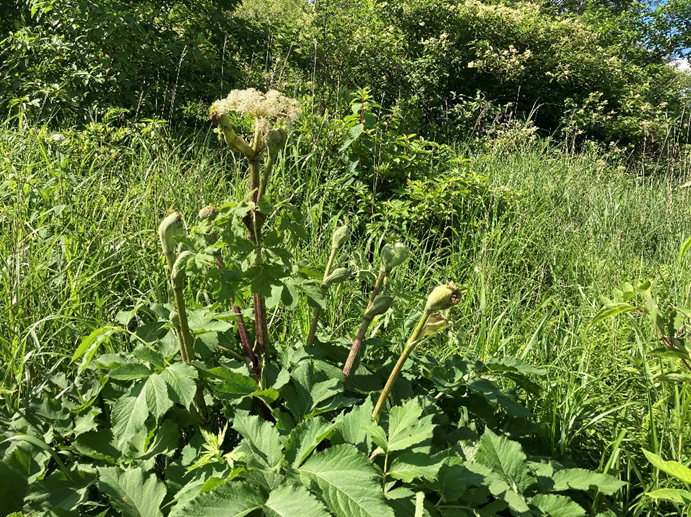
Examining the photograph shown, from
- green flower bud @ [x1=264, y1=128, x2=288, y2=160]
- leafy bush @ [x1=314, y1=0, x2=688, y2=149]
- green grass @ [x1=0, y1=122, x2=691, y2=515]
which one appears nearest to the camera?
green flower bud @ [x1=264, y1=128, x2=288, y2=160]

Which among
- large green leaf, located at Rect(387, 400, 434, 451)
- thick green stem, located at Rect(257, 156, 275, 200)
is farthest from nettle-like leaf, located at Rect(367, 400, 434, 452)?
thick green stem, located at Rect(257, 156, 275, 200)

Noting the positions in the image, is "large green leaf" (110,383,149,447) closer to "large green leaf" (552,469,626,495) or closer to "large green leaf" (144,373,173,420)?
"large green leaf" (144,373,173,420)

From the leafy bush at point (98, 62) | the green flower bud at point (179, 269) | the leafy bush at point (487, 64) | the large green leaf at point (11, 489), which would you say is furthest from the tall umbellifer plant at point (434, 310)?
the leafy bush at point (487, 64)

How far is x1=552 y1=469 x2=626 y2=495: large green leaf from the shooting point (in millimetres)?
973

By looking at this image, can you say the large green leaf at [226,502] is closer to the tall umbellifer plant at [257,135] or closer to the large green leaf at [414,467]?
the large green leaf at [414,467]

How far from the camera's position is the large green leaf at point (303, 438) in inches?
33.5

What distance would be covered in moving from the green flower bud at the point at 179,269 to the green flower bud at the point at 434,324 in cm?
48

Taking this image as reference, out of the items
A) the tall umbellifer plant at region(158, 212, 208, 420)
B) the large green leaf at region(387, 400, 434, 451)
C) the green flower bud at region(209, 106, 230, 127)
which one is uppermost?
the green flower bud at region(209, 106, 230, 127)

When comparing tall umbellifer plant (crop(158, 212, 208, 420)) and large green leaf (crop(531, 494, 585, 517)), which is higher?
tall umbellifer plant (crop(158, 212, 208, 420))

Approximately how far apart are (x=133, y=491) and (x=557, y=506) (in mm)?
788

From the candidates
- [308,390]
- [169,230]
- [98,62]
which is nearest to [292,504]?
[308,390]

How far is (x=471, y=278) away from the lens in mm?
2332

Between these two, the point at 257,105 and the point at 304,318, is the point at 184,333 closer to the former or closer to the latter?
the point at 257,105

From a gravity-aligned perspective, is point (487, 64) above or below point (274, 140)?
above
